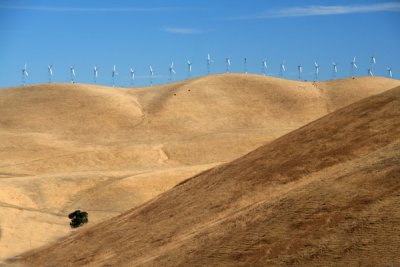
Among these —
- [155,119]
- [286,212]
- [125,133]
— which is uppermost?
[286,212]

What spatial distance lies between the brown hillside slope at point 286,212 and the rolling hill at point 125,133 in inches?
758

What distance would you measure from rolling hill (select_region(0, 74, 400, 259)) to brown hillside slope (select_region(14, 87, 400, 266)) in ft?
63.2

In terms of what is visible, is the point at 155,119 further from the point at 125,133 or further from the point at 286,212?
the point at 286,212

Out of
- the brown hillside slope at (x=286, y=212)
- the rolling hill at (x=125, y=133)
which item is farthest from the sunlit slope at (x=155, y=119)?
the brown hillside slope at (x=286, y=212)

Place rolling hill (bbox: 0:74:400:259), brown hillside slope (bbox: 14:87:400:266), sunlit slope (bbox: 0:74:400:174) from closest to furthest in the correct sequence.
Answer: brown hillside slope (bbox: 14:87:400:266), rolling hill (bbox: 0:74:400:259), sunlit slope (bbox: 0:74:400:174)

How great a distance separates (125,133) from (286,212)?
107941mm

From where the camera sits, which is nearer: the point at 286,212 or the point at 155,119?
the point at 286,212

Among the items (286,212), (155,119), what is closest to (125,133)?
(155,119)

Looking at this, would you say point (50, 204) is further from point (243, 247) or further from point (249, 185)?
point (243, 247)

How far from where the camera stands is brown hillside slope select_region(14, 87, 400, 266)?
1369 inches

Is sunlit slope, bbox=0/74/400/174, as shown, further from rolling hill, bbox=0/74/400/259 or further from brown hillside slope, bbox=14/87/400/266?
brown hillside slope, bbox=14/87/400/266

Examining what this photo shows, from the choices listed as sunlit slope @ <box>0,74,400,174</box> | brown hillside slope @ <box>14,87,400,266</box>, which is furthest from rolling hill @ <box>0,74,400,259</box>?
brown hillside slope @ <box>14,87,400,266</box>

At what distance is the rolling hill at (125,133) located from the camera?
89.4 meters

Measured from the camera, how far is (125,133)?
14588 centimetres
